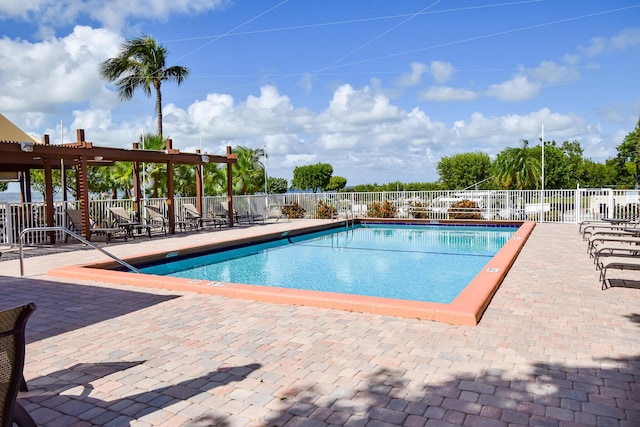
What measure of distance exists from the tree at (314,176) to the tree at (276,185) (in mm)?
9914

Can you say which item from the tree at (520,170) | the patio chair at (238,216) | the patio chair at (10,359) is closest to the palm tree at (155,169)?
the patio chair at (238,216)

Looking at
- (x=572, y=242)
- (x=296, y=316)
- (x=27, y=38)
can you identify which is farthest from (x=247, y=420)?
(x=27, y=38)

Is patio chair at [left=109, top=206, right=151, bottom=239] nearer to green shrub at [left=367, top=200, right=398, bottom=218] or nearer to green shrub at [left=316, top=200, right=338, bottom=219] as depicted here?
green shrub at [left=316, top=200, right=338, bottom=219]

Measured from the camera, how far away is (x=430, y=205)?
65.0 ft

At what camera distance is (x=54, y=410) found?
115 inches

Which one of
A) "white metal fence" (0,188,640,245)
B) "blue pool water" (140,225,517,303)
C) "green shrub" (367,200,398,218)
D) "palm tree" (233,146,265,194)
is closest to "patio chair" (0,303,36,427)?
"blue pool water" (140,225,517,303)

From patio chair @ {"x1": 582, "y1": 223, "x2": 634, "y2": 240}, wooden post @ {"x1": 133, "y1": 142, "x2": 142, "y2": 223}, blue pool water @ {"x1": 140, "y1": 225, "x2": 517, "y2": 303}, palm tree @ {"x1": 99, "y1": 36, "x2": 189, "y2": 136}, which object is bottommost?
blue pool water @ {"x1": 140, "y1": 225, "x2": 517, "y2": 303}

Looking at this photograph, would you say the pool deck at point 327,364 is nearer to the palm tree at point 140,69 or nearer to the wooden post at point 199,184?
the wooden post at point 199,184

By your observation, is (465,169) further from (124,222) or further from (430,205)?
(124,222)

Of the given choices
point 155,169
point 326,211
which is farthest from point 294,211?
point 155,169

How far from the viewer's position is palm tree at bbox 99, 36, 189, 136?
24.3 m

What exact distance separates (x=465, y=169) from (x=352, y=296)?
50.0 m

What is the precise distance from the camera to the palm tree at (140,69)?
24312 millimetres

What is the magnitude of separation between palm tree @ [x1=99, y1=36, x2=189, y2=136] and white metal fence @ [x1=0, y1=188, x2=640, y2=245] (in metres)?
8.08
